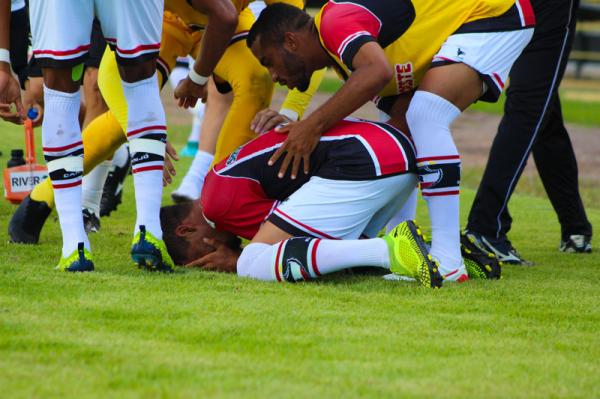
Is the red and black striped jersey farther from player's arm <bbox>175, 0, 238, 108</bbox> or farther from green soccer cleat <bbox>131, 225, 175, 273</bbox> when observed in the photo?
player's arm <bbox>175, 0, 238, 108</bbox>

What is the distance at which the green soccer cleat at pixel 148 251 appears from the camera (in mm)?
4023

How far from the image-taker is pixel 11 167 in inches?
→ 249

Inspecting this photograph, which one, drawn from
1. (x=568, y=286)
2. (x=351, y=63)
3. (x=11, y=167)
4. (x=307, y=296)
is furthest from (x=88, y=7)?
(x=11, y=167)

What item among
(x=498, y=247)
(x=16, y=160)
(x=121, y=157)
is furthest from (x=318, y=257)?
(x=16, y=160)

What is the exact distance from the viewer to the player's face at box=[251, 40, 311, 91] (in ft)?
14.6

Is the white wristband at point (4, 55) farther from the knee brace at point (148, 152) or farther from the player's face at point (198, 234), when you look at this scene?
the player's face at point (198, 234)

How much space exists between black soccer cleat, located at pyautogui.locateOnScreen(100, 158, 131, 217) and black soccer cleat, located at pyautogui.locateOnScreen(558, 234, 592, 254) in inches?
98.8

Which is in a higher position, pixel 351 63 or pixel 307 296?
pixel 351 63

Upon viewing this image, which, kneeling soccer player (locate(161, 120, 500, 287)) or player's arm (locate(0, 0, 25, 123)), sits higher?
player's arm (locate(0, 0, 25, 123))

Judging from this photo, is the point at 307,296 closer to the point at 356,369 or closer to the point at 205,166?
the point at 356,369

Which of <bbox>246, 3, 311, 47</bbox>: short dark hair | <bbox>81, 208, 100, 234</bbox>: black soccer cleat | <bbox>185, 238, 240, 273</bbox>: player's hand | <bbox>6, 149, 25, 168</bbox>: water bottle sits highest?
<bbox>246, 3, 311, 47</bbox>: short dark hair

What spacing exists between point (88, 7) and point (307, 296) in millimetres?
1376

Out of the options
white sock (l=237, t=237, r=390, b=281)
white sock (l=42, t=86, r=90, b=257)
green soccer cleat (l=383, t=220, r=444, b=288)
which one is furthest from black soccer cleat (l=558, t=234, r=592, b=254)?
white sock (l=42, t=86, r=90, b=257)

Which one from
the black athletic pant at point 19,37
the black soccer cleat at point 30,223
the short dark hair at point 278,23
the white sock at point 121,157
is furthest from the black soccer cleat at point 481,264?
the black athletic pant at point 19,37
